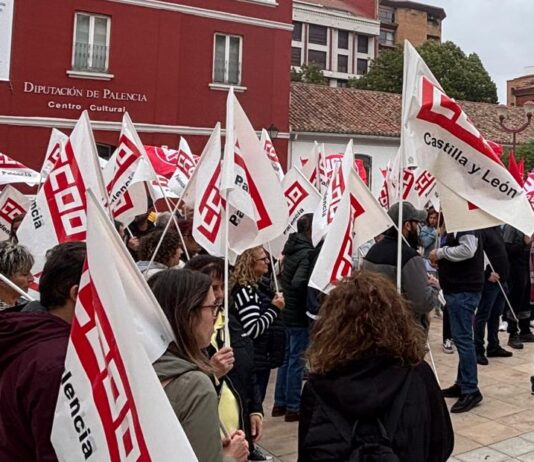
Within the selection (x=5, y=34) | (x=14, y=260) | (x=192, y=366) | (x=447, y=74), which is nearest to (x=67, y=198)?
(x=14, y=260)

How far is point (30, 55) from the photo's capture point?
51.9 feet

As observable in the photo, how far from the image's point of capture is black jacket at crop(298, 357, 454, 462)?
2.14 m

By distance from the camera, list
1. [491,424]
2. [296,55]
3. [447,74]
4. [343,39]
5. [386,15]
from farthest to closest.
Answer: [386,15]
[343,39]
[296,55]
[447,74]
[491,424]

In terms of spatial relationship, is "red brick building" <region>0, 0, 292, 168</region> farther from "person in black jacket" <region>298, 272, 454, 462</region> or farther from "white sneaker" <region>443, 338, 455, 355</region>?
"person in black jacket" <region>298, 272, 454, 462</region>

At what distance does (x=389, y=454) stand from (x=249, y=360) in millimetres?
1487

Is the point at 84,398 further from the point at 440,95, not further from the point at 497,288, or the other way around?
the point at 497,288

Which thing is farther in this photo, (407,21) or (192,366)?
(407,21)

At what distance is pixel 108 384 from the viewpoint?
5.41 feet

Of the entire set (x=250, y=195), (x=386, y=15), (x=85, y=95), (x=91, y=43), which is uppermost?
(x=386, y=15)

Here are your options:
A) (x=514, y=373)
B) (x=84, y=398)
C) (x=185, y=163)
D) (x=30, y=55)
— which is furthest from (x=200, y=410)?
(x=30, y=55)

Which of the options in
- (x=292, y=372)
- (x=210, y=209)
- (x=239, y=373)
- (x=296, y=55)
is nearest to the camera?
(x=239, y=373)

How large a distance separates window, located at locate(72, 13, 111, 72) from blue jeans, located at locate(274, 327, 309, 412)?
13365 millimetres

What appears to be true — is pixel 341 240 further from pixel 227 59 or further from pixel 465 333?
pixel 227 59

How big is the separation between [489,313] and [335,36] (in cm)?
6134
